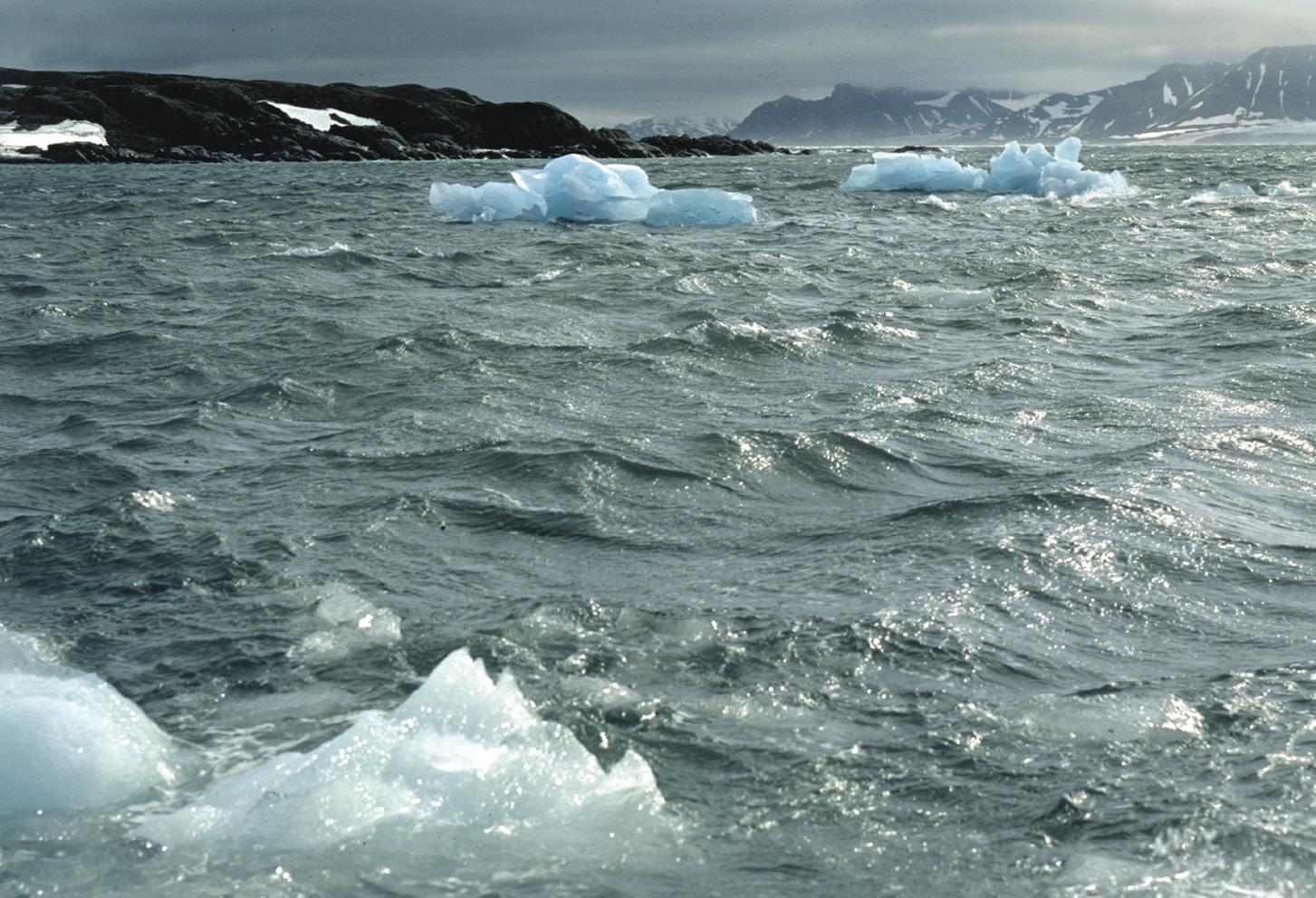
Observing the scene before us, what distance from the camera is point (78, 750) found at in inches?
149

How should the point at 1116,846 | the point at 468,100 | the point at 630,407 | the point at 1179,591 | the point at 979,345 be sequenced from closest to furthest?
1. the point at 1116,846
2. the point at 1179,591
3. the point at 630,407
4. the point at 979,345
5. the point at 468,100

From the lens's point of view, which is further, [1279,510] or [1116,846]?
[1279,510]

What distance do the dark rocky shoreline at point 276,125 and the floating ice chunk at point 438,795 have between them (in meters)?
69.0

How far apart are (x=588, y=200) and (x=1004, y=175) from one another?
14.4m

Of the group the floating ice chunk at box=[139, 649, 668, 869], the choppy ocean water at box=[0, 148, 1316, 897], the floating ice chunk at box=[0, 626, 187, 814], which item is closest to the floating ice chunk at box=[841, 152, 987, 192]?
the choppy ocean water at box=[0, 148, 1316, 897]

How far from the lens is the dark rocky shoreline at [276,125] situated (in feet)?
235

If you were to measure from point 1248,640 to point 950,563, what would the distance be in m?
1.29

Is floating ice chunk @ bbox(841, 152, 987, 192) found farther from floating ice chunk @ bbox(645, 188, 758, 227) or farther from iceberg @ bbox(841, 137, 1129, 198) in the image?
floating ice chunk @ bbox(645, 188, 758, 227)

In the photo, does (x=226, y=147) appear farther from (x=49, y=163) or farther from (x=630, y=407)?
(x=630, y=407)

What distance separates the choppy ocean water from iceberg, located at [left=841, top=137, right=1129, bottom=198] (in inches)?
819

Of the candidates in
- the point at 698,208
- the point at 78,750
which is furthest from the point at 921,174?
the point at 78,750

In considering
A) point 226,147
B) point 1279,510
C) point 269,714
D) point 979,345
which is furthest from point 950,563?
point 226,147

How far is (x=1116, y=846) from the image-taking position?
3.47m

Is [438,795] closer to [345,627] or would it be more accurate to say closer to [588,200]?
[345,627]
